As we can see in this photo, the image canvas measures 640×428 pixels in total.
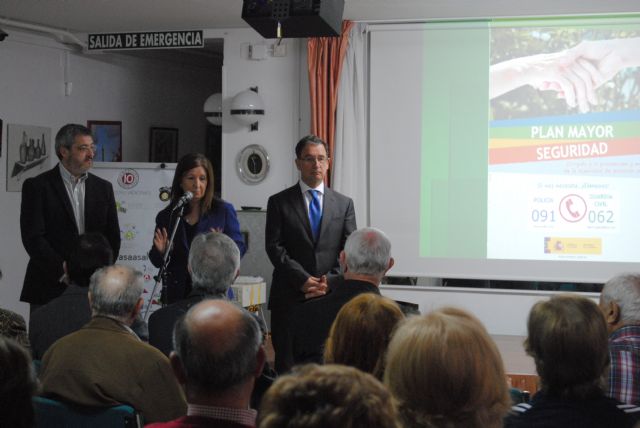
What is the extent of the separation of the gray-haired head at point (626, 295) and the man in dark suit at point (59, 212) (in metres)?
2.57

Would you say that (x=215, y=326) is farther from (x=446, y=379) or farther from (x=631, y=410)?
(x=631, y=410)

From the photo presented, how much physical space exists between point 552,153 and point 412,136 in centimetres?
115

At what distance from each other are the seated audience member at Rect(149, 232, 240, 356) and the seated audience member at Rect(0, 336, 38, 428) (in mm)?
1435

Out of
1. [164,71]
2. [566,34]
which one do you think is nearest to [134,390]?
[566,34]

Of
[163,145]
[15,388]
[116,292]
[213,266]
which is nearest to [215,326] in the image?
Result: [15,388]

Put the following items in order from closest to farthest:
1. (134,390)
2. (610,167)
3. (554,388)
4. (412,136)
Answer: (554,388)
(134,390)
(610,167)
(412,136)

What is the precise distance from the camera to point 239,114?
24.1 ft

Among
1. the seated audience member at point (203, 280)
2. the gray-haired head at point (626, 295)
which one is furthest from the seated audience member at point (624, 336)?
the seated audience member at point (203, 280)

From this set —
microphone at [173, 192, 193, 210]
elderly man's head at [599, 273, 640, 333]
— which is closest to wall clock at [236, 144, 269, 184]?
microphone at [173, 192, 193, 210]

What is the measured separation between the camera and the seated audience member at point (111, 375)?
2.40 m

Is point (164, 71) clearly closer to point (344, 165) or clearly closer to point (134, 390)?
point (344, 165)

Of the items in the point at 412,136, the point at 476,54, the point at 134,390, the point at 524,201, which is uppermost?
the point at 476,54

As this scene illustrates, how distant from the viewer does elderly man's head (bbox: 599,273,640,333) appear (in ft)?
9.45

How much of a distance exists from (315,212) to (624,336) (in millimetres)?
2209
